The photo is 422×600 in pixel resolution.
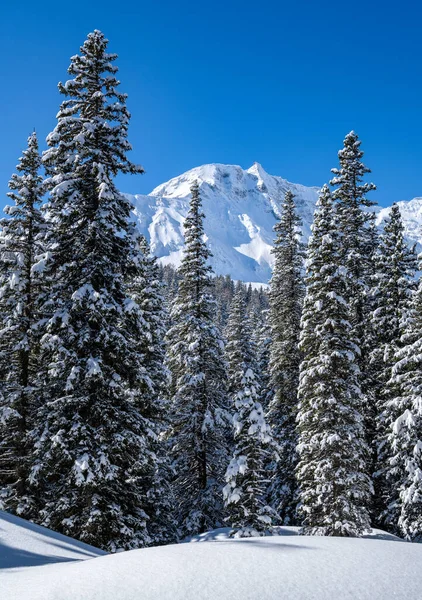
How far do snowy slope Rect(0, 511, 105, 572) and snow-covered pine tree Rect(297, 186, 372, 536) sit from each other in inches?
470

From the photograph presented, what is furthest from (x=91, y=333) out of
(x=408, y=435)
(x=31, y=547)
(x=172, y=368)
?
(x=408, y=435)

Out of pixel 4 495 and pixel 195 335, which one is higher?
pixel 195 335

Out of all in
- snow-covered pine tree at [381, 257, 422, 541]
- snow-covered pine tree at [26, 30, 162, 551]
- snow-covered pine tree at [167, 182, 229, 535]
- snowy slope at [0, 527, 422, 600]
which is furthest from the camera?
snow-covered pine tree at [167, 182, 229, 535]

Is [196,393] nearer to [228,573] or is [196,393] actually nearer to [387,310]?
[387,310]

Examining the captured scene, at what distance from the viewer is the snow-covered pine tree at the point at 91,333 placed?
12.5 meters

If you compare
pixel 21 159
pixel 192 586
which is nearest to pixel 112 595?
pixel 192 586

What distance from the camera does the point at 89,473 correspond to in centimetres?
1199

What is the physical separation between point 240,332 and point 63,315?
21.3 meters

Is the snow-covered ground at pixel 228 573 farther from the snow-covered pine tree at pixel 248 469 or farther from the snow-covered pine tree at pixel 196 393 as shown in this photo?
the snow-covered pine tree at pixel 196 393

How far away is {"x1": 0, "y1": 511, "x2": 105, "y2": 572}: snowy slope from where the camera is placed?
6.76m

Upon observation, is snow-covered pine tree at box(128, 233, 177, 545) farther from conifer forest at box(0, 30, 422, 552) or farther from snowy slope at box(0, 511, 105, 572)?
snowy slope at box(0, 511, 105, 572)

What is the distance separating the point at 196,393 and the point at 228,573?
62.0ft

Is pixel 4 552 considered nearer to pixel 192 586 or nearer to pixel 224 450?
pixel 192 586

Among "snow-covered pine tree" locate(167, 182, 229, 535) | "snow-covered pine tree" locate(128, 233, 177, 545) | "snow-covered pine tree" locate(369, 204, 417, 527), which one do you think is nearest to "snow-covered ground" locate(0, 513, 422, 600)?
"snow-covered pine tree" locate(128, 233, 177, 545)
